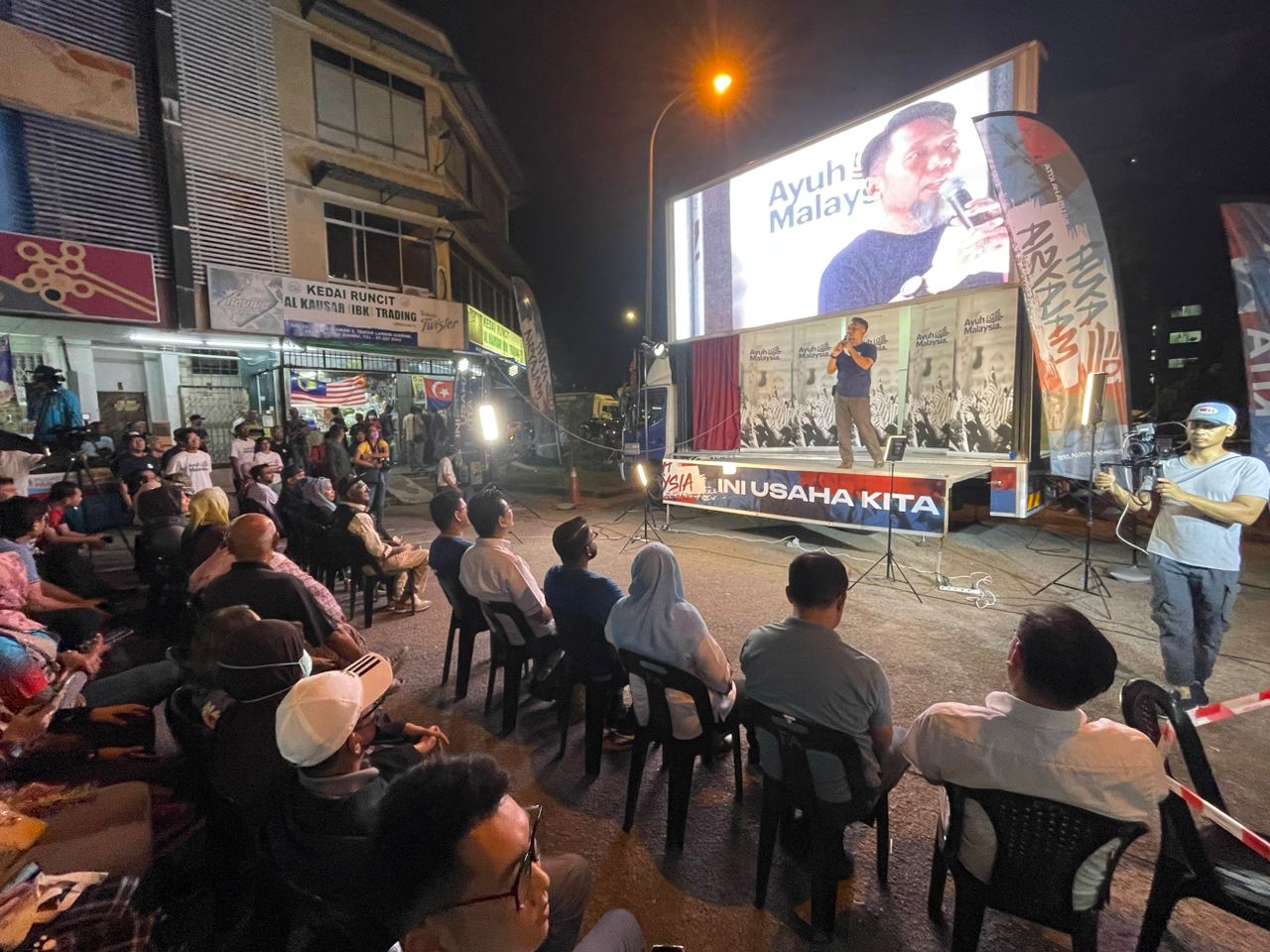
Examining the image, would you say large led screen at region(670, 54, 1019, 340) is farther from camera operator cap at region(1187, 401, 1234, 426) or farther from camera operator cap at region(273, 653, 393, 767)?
camera operator cap at region(273, 653, 393, 767)

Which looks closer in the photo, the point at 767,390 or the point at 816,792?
the point at 816,792

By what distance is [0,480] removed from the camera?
470 centimetres

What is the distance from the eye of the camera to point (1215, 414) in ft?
11.0

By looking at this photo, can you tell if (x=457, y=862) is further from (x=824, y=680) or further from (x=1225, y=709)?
(x=1225, y=709)

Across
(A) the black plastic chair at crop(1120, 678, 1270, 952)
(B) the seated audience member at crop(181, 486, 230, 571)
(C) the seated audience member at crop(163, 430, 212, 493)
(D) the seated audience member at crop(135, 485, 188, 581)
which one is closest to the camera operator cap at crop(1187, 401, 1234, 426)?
(A) the black plastic chair at crop(1120, 678, 1270, 952)

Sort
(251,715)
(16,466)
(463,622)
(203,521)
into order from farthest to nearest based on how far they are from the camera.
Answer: (16,466), (203,521), (463,622), (251,715)

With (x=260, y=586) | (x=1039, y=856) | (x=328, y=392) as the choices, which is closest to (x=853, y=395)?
(x=1039, y=856)

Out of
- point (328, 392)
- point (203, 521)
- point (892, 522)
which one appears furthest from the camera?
point (328, 392)

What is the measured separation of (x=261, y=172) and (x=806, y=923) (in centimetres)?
1688

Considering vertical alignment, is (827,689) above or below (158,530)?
below

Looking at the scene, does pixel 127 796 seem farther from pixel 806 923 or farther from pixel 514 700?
pixel 806 923

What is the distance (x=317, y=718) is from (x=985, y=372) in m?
10.4

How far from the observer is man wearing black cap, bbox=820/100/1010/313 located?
7.28m

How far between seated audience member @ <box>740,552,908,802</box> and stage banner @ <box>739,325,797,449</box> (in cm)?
1019
